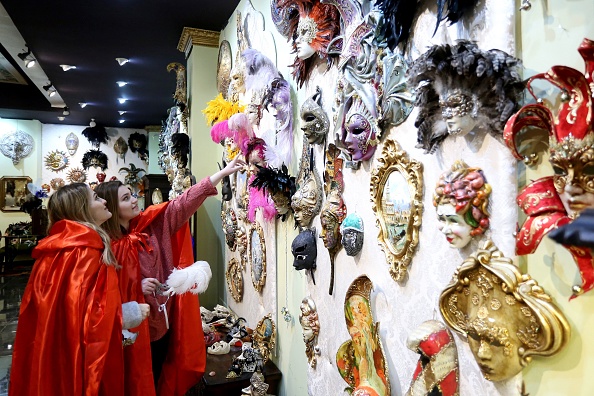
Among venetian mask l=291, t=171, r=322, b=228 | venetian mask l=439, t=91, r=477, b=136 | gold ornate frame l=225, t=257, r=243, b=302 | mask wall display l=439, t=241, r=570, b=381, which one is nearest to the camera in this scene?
mask wall display l=439, t=241, r=570, b=381

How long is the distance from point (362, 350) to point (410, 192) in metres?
0.61

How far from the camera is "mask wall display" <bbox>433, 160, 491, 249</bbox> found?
938 millimetres

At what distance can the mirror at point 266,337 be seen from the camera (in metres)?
2.56

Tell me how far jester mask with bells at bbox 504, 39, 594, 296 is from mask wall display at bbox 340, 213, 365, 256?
714mm

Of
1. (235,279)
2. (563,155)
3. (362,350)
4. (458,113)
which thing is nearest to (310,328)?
(362,350)

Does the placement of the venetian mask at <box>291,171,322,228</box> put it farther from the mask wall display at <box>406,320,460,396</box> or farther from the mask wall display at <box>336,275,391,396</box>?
the mask wall display at <box>406,320,460,396</box>

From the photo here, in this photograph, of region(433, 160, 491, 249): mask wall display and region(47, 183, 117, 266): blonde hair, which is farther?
region(47, 183, 117, 266): blonde hair

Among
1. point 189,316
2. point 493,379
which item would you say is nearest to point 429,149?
point 493,379

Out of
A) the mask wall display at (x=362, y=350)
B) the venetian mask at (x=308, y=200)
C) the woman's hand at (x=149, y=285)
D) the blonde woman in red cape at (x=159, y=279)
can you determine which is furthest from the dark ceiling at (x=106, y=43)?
the mask wall display at (x=362, y=350)

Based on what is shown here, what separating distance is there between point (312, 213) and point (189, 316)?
1.21 meters

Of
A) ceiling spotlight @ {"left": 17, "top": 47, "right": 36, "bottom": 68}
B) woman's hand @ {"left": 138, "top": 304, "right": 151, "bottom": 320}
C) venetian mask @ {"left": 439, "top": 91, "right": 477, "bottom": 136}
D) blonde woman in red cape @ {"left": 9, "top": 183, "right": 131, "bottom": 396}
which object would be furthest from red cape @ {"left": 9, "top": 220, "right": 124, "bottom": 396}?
ceiling spotlight @ {"left": 17, "top": 47, "right": 36, "bottom": 68}

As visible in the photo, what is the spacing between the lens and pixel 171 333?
2.58 meters

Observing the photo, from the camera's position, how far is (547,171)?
2.72 ft

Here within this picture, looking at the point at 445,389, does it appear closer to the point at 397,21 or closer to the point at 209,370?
the point at 397,21
